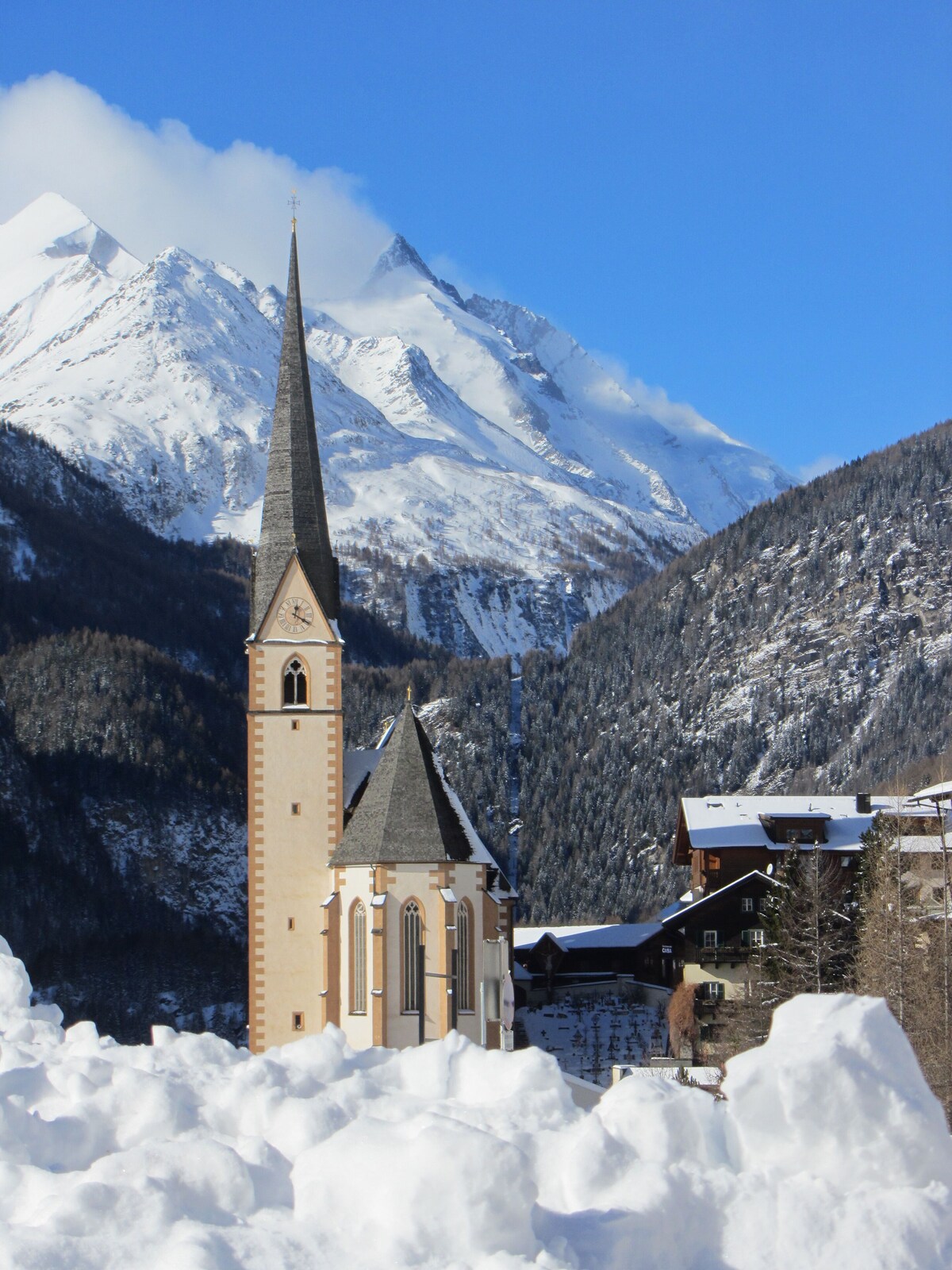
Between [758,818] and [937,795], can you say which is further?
[758,818]

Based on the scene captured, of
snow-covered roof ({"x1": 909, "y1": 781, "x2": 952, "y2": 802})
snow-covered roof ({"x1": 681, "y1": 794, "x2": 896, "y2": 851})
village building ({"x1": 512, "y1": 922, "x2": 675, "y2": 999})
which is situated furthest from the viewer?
village building ({"x1": 512, "y1": 922, "x2": 675, "y2": 999})

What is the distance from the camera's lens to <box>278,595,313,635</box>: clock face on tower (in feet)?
201

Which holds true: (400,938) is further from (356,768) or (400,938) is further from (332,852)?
(356,768)

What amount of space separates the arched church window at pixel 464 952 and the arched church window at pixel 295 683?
916 centimetres

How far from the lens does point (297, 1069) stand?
16.3 metres

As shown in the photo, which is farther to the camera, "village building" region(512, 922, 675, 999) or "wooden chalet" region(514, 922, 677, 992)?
"wooden chalet" region(514, 922, 677, 992)

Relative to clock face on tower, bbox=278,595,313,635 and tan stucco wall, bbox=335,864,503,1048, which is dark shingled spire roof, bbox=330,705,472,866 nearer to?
tan stucco wall, bbox=335,864,503,1048

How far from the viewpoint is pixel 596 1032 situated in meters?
73.9

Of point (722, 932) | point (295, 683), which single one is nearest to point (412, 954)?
point (295, 683)

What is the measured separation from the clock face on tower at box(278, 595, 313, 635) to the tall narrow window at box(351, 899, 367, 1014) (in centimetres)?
986

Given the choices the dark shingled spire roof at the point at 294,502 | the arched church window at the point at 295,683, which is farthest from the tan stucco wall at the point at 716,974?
the dark shingled spire roof at the point at 294,502

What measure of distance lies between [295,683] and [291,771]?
3058 mm

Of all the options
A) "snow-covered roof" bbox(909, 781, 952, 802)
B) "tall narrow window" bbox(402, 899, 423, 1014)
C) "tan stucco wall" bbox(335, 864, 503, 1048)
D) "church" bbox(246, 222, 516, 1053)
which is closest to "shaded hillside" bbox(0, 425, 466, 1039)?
"snow-covered roof" bbox(909, 781, 952, 802)

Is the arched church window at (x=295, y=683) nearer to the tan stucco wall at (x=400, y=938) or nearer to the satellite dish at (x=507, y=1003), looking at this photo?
the tan stucco wall at (x=400, y=938)
